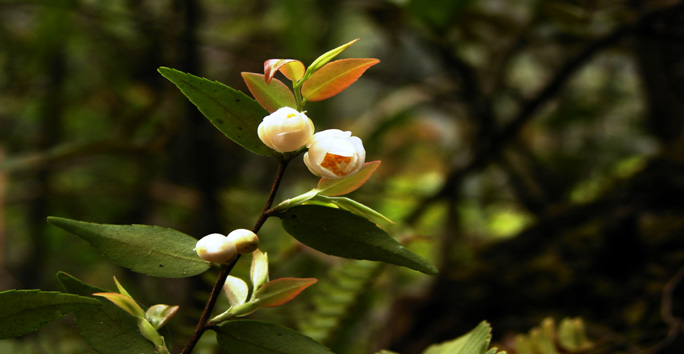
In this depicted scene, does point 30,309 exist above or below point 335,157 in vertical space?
below

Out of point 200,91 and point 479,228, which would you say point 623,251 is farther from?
point 479,228

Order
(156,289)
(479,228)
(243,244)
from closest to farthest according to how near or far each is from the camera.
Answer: (243,244)
(156,289)
(479,228)

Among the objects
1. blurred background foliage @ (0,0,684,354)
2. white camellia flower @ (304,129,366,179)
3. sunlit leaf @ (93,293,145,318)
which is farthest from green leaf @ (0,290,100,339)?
blurred background foliage @ (0,0,684,354)

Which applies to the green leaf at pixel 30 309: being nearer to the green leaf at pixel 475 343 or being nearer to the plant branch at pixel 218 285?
the plant branch at pixel 218 285

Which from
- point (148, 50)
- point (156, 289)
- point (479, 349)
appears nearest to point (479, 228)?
point (156, 289)

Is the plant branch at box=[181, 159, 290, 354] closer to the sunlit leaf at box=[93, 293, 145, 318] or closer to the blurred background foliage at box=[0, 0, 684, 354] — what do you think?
the sunlit leaf at box=[93, 293, 145, 318]

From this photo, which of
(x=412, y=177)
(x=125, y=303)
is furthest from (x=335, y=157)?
(x=412, y=177)

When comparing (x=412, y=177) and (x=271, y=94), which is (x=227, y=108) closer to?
(x=271, y=94)
